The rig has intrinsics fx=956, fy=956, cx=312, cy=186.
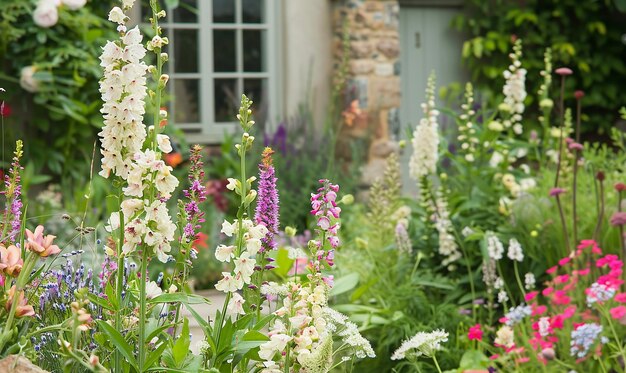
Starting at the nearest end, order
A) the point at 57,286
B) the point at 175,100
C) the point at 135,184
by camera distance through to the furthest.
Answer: the point at 135,184 → the point at 57,286 → the point at 175,100

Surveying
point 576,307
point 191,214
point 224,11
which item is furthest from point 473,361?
point 224,11

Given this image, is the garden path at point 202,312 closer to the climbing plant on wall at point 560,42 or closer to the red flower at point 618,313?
the red flower at point 618,313

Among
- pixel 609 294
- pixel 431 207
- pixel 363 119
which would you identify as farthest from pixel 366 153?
pixel 609 294

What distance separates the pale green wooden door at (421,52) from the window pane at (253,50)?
1.31m

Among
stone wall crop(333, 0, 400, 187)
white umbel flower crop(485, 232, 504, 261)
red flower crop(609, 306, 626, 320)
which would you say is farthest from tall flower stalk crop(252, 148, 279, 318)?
stone wall crop(333, 0, 400, 187)

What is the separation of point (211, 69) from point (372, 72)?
1.28m

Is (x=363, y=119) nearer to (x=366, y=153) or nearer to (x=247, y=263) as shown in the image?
(x=366, y=153)

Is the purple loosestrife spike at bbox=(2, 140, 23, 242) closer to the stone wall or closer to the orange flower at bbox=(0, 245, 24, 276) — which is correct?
the orange flower at bbox=(0, 245, 24, 276)

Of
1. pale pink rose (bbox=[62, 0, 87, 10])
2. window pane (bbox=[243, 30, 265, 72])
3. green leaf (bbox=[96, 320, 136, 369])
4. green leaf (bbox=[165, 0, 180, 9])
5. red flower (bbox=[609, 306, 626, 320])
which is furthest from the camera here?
window pane (bbox=[243, 30, 265, 72])

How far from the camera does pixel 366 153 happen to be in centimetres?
757

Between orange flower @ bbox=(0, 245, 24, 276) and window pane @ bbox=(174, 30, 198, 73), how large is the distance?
17.5 ft

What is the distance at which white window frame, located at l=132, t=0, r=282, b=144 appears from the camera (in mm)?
7438

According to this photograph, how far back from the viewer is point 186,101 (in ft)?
24.7

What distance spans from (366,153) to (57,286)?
5.20 metres
